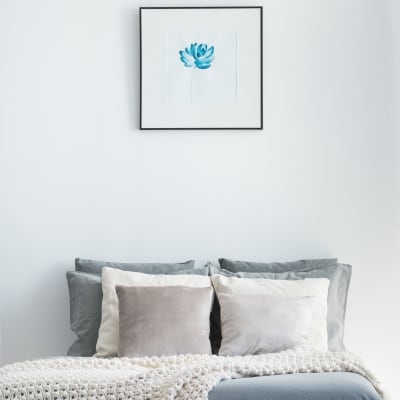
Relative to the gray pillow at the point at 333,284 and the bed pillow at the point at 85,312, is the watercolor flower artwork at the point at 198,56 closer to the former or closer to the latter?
the gray pillow at the point at 333,284

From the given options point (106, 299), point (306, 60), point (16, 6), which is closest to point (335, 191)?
point (306, 60)

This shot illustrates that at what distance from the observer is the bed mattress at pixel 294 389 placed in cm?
246

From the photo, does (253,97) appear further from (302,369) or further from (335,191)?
(302,369)

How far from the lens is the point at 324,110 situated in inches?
153

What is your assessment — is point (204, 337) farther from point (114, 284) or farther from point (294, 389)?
point (294, 389)

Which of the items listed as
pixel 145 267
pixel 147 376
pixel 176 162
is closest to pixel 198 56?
pixel 176 162

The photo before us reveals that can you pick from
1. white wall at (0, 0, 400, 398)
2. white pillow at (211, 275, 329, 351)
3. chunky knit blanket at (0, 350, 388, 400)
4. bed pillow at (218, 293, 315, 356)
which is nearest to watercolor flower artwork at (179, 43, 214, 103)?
white wall at (0, 0, 400, 398)

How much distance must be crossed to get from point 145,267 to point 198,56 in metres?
1.10

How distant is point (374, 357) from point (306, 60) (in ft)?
5.02

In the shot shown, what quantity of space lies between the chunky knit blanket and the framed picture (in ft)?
4.56

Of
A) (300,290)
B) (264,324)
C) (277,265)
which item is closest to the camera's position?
(264,324)

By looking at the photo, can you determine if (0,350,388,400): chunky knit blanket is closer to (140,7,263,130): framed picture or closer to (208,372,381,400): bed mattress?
(208,372,381,400): bed mattress

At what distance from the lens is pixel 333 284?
11.7 feet

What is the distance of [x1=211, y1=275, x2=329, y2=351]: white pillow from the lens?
3309mm
